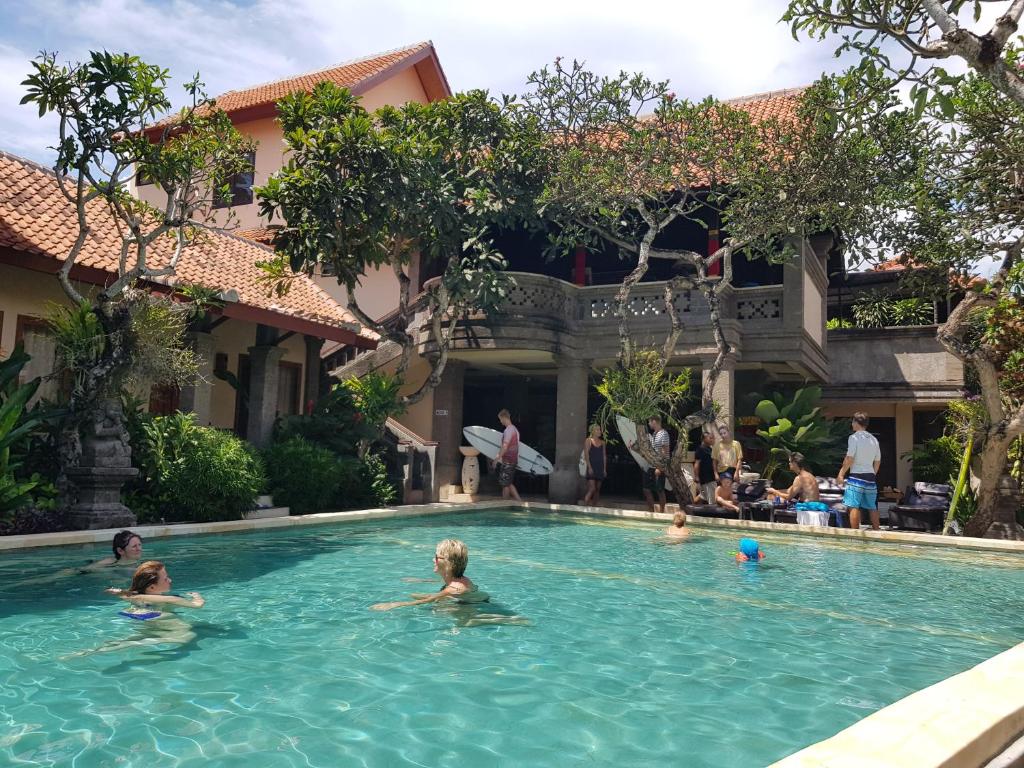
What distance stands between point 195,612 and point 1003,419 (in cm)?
1169

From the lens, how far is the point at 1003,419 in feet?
39.7

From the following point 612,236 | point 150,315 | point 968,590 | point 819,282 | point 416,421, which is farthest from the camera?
point 416,421

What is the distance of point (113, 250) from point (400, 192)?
502cm

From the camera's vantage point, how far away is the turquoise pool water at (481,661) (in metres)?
3.88

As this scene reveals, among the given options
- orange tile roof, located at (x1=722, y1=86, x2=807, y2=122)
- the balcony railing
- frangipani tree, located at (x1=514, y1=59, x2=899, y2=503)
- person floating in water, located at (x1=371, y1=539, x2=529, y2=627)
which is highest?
orange tile roof, located at (x1=722, y1=86, x2=807, y2=122)

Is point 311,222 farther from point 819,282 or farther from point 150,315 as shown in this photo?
point 819,282

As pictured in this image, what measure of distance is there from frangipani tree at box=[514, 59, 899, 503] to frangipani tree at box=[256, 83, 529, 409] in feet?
3.77

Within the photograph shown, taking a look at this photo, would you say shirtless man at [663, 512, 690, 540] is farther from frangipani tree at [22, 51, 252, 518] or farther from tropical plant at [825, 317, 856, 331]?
tropical plant at [825, 317, 856, 331]

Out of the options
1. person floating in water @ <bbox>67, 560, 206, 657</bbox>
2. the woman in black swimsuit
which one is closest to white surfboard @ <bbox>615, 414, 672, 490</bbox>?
the woman in black swimsuit

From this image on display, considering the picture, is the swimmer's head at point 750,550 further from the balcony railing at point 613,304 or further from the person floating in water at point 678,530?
the balcony railing at point 613,304

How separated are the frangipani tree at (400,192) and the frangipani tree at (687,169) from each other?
1.15 meters

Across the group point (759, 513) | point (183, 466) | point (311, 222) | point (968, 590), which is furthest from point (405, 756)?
point (759, 513)

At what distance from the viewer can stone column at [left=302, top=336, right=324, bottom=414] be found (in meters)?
17.7

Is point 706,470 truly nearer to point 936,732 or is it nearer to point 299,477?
point 299,477
